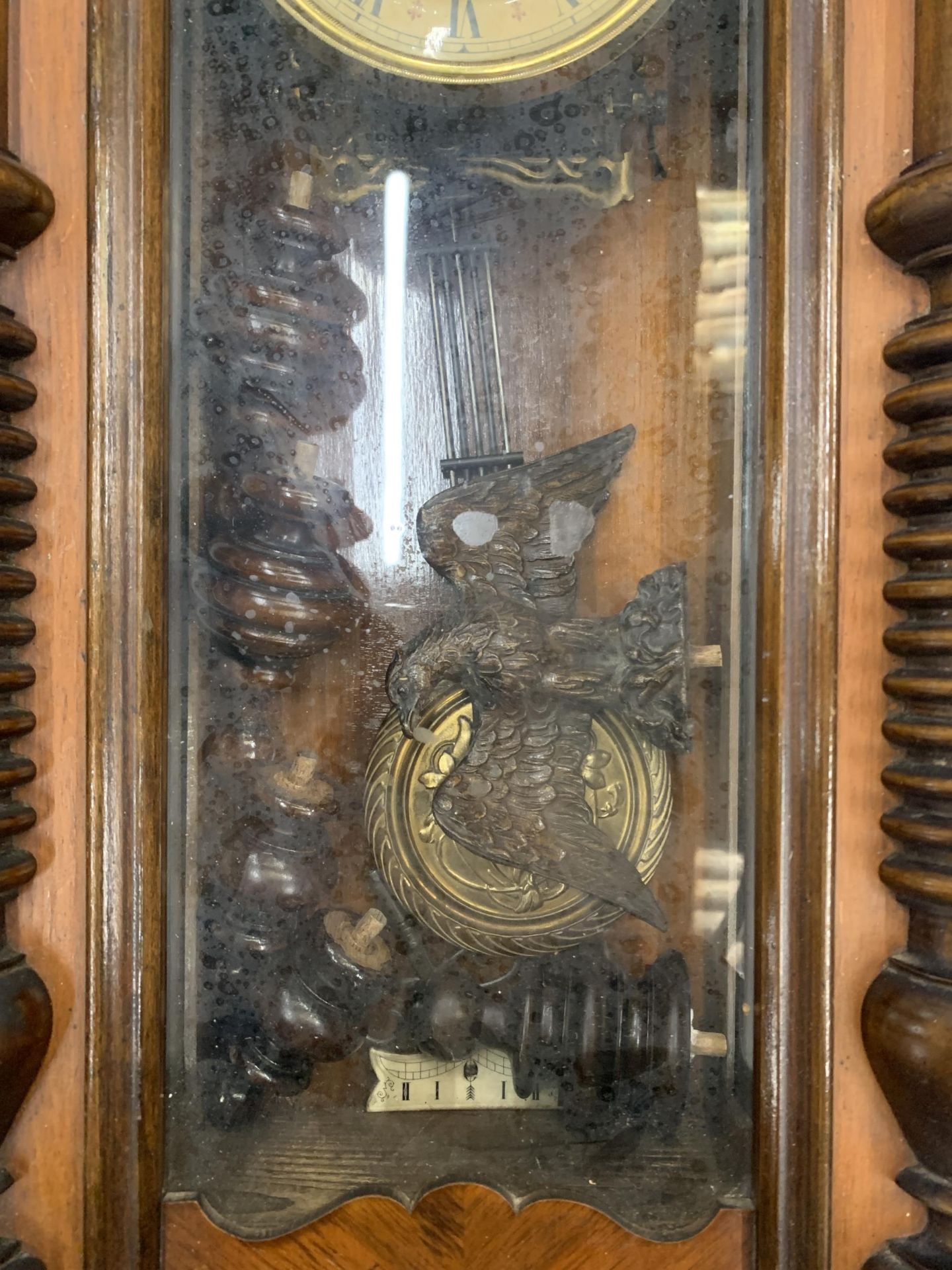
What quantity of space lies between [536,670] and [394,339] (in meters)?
0.29

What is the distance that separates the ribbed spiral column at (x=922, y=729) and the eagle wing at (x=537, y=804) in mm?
187

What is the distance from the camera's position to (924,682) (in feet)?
2.17

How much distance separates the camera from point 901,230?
2.22ft

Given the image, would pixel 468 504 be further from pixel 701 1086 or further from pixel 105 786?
pixel 701 1086

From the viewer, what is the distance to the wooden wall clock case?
2.33 ft

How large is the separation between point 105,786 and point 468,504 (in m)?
0.36

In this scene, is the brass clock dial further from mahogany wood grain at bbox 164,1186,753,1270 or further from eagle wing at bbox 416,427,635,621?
mahogany wood grain at bbox 164,1186,753,1270

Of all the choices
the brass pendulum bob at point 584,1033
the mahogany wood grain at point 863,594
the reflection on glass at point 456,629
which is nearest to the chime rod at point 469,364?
the reflection on glass at point 456,629

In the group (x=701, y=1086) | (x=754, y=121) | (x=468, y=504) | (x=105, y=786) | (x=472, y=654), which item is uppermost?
(x=754, y=121)

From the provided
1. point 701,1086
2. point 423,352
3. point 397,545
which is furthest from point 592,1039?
point 423,352

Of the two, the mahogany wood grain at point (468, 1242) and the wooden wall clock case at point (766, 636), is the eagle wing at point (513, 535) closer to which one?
the wooden wall clock case at point (766, 636)

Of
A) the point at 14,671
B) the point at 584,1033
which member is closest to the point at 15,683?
the point at 14,671

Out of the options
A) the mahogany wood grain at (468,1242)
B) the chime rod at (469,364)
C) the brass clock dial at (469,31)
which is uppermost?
the brass clock dial at (469,31)

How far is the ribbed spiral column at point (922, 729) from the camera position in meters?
0.66
